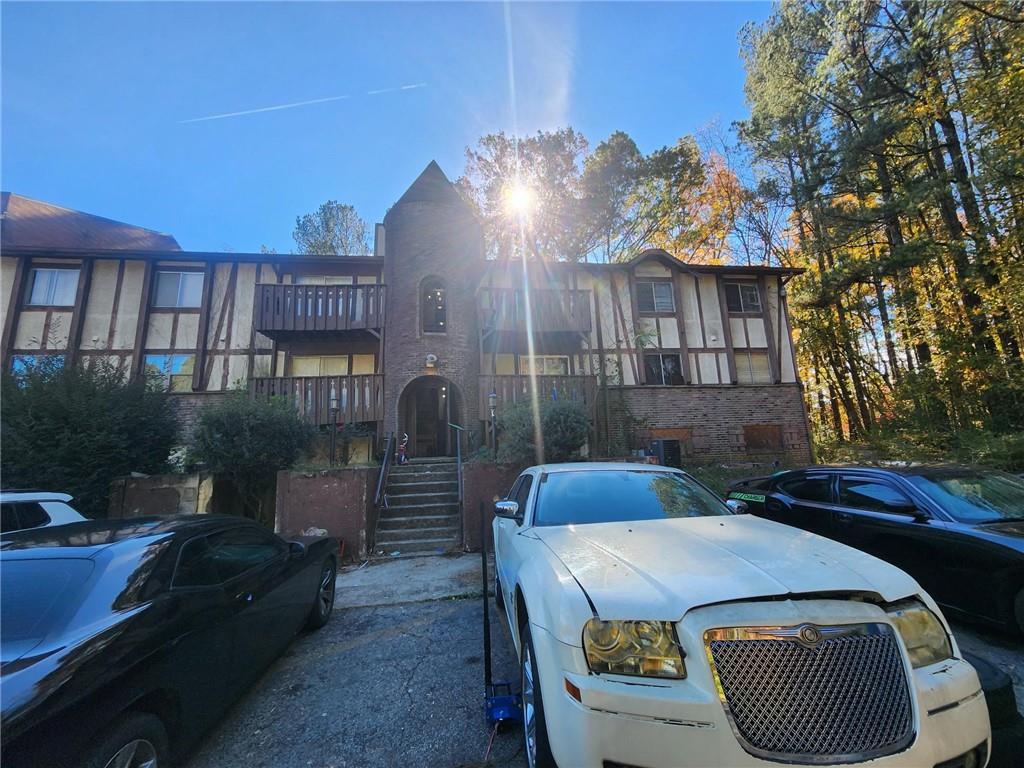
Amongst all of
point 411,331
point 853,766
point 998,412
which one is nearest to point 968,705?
point 853,766

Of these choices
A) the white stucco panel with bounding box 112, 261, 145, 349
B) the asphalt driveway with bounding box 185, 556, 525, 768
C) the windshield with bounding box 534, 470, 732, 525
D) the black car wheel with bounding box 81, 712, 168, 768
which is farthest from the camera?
the white stucco panel with bounding box 112, 261, 145, 349

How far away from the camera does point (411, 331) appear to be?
1328cm

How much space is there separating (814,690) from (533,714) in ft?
4.21

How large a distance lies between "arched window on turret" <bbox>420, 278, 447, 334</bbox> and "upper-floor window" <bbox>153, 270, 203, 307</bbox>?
25.2 ft

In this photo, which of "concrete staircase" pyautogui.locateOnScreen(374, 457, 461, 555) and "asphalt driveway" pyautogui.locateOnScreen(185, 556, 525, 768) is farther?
"concrete staircase" pyautogui.locateOnScreen(374, 457, 461, 555)

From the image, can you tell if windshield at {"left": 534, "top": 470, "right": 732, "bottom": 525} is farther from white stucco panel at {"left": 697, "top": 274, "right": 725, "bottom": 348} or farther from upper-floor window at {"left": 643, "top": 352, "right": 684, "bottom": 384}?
white stucco panel at {"left": 697, "top": 274, "right": 725, "bottom": 348}

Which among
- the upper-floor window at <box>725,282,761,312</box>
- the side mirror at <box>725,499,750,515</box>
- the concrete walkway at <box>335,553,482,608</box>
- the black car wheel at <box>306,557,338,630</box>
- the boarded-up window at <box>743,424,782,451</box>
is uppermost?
the upper-floor window at <box>725,282,761,312</box>

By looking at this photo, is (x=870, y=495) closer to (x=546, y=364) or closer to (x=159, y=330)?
(x=546, y=364)

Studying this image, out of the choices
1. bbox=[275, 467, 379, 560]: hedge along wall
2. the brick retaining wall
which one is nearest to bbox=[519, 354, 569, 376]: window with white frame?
the brick retaining wall

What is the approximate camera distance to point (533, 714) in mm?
2164

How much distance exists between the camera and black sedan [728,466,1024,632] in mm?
3574

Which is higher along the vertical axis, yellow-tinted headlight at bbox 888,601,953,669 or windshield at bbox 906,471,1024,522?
windshield at bbox 906,471,1024,522

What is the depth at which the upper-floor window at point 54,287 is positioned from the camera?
1369cm

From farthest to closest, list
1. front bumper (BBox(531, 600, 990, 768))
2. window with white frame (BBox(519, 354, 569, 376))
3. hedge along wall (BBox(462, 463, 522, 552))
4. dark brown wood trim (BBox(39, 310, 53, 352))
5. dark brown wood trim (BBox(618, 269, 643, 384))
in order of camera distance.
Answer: window with white frame (BBox(519, 354, 569, 376)) → dark brown wood trim (BBox(618, 269, 643, 384)) → dark brown wood trim (BBox(39, 310, 53, 352)) → hedge along wall (BBox(462, 463, 522, 552)) → front bumper (BBox(531, 600, 990, 768))
